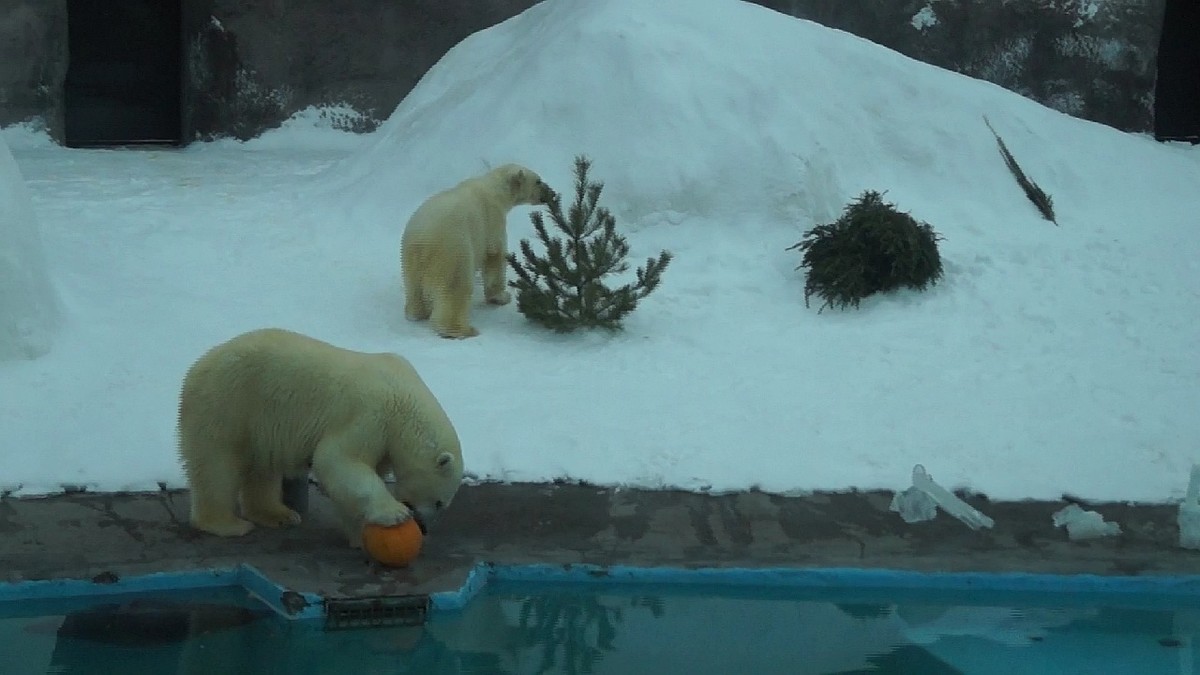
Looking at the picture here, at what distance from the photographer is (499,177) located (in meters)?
7.91

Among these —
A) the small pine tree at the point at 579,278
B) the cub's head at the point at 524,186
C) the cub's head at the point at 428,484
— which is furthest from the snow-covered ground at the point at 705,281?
the cub's head at the point at 428,484

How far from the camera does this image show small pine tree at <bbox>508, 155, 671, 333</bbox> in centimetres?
753

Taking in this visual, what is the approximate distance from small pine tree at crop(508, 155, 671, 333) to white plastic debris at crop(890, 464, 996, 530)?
2333 mm

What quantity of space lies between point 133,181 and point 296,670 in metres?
7.74

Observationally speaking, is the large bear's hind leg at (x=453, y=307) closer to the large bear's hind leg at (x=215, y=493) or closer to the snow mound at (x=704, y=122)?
the snow mound at (x=704, y=122)

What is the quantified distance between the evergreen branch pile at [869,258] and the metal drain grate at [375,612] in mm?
4138

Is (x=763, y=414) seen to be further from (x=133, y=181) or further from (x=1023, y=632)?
(x=133, y=181)

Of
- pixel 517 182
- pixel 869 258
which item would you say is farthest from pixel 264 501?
pixel 869 258

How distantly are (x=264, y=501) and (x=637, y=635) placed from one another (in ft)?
5.21

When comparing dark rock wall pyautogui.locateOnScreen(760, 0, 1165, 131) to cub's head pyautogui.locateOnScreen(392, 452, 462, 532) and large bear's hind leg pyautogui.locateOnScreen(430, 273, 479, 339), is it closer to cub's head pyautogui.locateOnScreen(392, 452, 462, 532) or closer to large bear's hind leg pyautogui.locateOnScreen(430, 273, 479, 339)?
large bear's hind leg pyautogui.locateOnScreen(430, 273, 479, 339)

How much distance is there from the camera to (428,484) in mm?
4762

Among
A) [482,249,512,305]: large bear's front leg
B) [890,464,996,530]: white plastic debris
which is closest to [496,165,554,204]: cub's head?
[482,249,512,305]: large bear's front leg

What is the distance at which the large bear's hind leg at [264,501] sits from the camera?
5.13m

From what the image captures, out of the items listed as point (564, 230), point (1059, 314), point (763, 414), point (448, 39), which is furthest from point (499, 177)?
point (448, 39)
